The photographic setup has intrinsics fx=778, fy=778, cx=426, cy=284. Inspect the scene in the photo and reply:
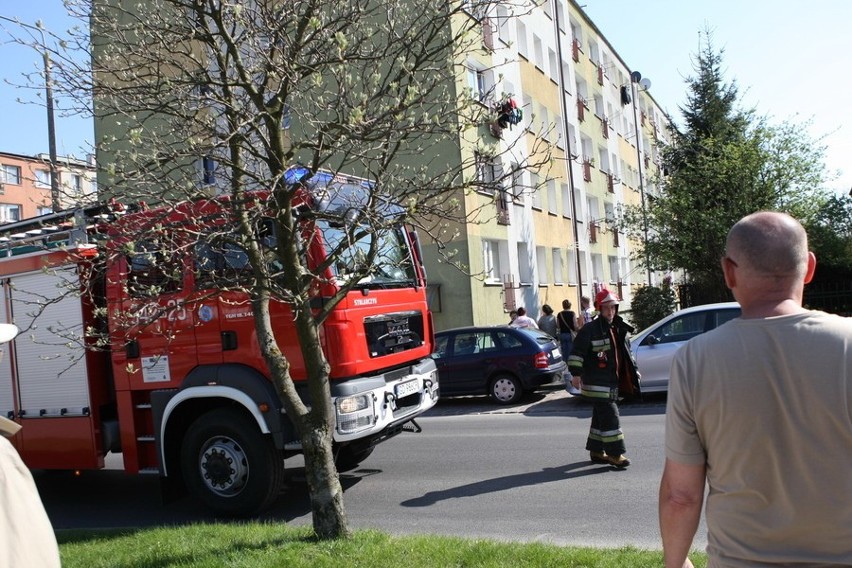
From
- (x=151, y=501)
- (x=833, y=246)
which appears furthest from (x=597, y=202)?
(x=151, y=501)

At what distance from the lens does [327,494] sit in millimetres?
5363

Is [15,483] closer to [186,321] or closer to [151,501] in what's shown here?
[186,321]

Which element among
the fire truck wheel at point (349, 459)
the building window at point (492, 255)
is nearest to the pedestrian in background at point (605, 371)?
the fire truck wheel at point (349, 459)

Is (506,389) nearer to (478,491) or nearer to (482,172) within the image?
(478,491)

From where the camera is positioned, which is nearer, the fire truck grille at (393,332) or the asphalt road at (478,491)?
the asphalt road at (478,491)

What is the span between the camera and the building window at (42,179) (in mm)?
5593

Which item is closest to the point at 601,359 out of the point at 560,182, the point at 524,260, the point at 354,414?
the point at 354,414

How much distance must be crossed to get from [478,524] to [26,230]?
5.76 meters

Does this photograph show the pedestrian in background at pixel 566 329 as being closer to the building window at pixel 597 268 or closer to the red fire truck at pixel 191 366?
the red fire truck at pixel 191 366

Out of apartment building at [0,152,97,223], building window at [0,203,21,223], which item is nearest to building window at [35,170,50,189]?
apartment building at [0,152,97,223]

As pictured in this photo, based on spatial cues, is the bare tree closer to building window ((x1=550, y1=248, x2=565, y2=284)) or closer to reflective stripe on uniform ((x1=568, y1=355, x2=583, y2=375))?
reflective stripe on uniform ((x1=568, y1=355, x2=583, y2=375))

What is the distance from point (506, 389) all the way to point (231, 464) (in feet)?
25.6

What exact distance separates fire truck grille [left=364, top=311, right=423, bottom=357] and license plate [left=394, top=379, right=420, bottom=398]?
0.34 metres

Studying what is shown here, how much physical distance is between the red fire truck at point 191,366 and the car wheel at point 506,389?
592 cm
